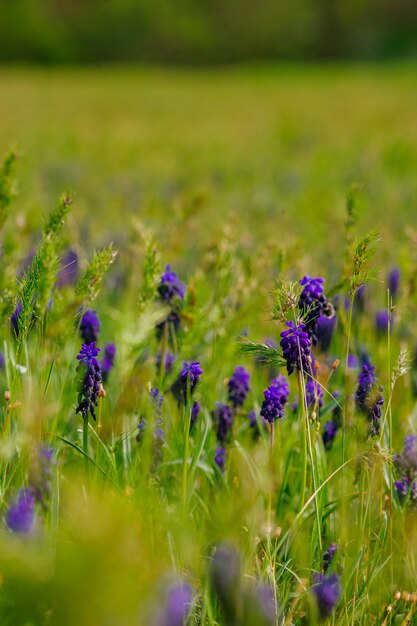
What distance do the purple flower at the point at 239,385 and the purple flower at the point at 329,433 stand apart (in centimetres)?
25

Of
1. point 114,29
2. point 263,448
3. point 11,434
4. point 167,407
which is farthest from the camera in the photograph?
point 114,29

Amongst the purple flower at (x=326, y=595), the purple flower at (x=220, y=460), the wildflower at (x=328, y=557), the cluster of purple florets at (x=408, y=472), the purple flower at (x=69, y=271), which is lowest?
the purple flower at (x=326, y=595)

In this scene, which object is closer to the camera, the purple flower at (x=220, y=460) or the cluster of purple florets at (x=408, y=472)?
the cluster of purple florets at (x=408, y=472)

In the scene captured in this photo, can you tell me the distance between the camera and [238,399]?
2.24 meters

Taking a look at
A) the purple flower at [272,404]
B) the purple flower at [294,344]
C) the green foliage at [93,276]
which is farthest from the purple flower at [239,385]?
the green foliage at [93,276]

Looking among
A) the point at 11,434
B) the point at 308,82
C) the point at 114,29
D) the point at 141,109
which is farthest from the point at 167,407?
the point at 114,29

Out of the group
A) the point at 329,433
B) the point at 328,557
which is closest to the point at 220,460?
the point at 329,433

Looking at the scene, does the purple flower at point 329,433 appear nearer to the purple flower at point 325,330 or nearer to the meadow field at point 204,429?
the meadow field at point 204,429

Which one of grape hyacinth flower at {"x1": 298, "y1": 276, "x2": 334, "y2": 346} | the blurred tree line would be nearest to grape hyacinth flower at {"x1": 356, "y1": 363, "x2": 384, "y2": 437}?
grape hyacinth flower at {"x1": 298, "y1": 276, "x2": 334, "y2": 346}

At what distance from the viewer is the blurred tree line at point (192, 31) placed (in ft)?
172

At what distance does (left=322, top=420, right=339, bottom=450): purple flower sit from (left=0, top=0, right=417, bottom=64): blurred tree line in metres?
52.2

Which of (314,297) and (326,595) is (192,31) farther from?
(326,595)

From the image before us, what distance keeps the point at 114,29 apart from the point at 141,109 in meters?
38.5

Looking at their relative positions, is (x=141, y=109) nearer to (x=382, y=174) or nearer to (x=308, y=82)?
(x=382, y=174)
